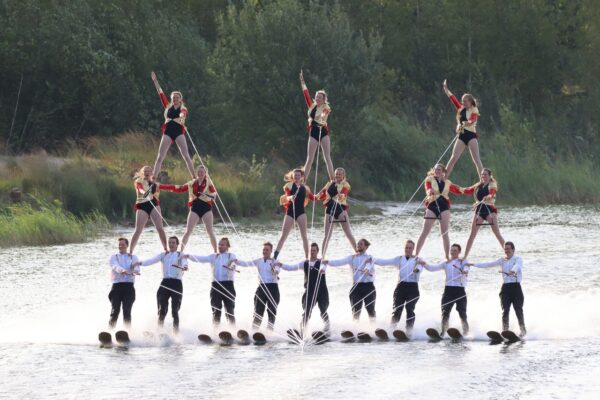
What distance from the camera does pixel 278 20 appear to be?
5200 centimetres

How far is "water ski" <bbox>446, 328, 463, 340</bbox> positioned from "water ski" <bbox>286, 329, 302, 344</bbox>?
114 inches

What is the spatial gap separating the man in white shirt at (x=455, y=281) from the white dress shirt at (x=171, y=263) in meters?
4.58

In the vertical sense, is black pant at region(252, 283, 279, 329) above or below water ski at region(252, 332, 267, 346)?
above

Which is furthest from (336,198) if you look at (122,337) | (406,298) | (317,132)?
(122,337)

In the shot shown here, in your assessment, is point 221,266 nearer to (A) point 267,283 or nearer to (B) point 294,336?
(A) point 267,283

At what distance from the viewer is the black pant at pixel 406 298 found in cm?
2523

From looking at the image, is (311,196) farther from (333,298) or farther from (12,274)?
(12,274)

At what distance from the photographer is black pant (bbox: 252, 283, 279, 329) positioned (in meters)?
25.0

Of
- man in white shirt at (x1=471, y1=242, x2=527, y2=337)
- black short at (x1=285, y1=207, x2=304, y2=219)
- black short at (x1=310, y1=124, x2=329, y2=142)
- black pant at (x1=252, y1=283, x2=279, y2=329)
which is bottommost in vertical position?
black pant at (x1=252, y1=283, x2=279, y2=329)

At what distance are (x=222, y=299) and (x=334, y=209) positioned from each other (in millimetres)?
2789

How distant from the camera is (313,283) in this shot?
25078mm

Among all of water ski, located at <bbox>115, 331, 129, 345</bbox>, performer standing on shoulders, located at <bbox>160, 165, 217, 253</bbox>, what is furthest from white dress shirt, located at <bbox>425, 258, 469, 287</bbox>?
water ski, located at <bbox>115, 331, 129, 345</bbox>

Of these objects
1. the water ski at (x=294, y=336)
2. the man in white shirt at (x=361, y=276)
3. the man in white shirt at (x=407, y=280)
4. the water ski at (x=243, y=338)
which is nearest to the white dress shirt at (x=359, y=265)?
the man in white shirt at (x=361, y=276)

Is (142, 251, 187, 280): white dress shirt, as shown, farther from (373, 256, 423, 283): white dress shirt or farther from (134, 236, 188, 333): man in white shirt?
(373, 256, 423, 283): white dress shirt
